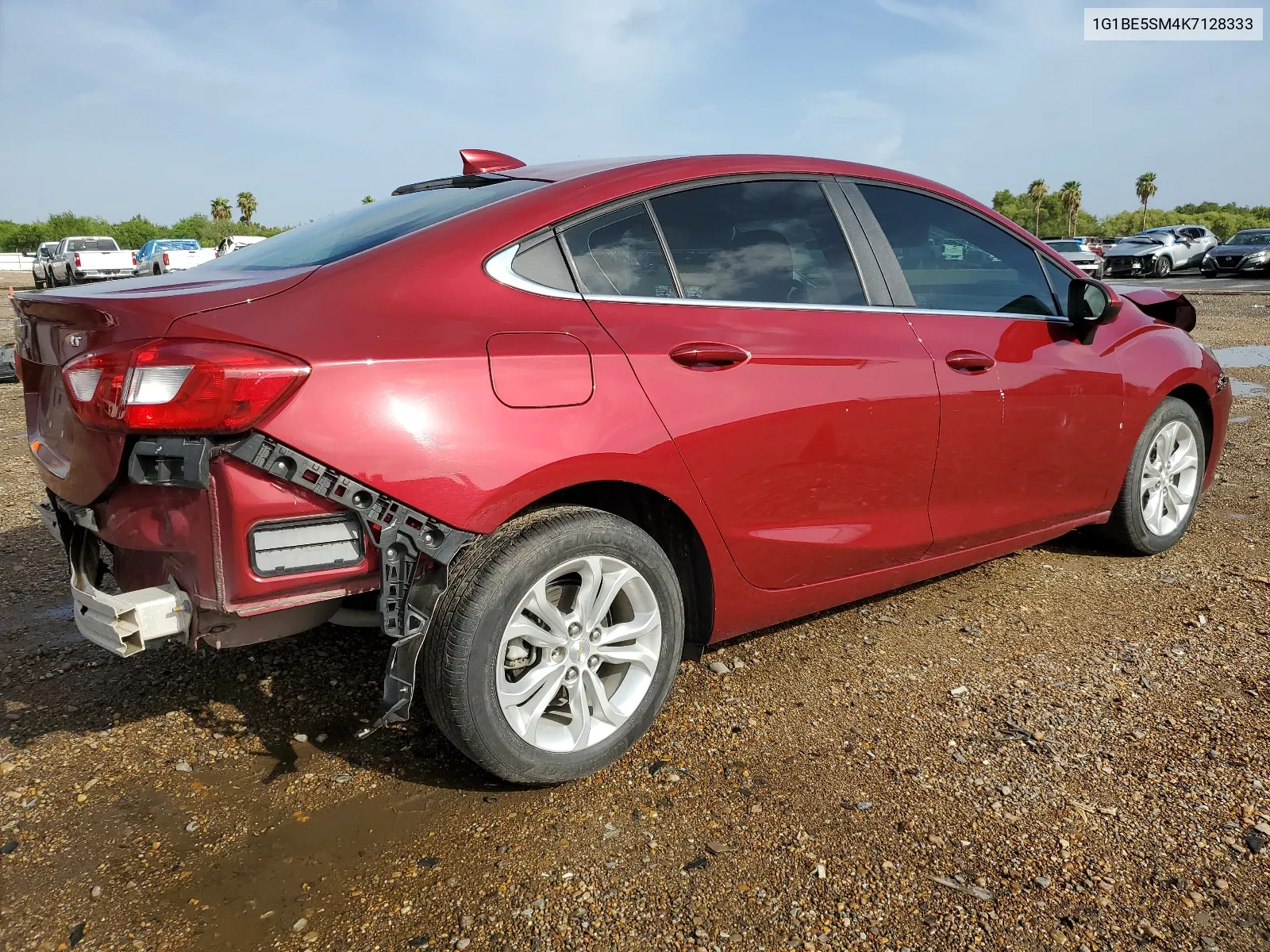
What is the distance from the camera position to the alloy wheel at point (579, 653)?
8.22 feet

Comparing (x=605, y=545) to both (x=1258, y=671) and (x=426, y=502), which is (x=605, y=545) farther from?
(x=1258, y=671)

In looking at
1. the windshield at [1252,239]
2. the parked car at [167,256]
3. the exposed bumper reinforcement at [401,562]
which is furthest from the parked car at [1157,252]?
the exposed bumper reinforcement at [401,562]

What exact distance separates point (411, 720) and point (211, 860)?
78 cm

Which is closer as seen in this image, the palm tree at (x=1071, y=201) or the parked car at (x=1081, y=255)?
the parked car at (x=1081, y=255)

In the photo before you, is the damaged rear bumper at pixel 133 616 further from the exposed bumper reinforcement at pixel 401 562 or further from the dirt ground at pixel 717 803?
the dirt ground at pixel 717 803

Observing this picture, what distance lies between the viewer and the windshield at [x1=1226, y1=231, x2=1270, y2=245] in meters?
29.4

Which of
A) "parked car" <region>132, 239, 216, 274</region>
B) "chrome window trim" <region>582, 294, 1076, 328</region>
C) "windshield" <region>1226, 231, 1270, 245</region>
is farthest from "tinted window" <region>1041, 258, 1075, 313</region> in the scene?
"windshield" <region>1226, 231, 1270, 245</region>

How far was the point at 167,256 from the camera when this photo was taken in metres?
26.8

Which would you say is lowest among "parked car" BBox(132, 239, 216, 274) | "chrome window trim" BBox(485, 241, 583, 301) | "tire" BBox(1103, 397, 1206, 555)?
"tire" BBox(1103, 397, 1206, 555)

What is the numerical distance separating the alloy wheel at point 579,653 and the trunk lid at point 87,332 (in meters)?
1.02

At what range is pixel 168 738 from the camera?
2953mm

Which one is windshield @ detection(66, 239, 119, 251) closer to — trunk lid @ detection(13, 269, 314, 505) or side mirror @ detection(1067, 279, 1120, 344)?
trunk lid @ detection(13, 269, 314, 505)

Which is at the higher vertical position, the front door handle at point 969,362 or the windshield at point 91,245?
the windshield at point 91,245

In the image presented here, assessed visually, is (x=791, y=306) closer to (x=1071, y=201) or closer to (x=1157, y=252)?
(x=1157, y=252)
